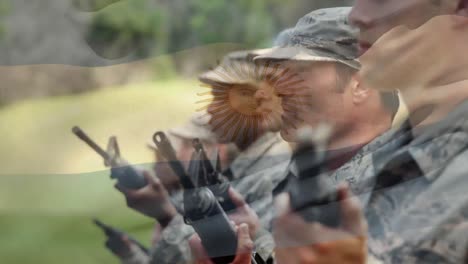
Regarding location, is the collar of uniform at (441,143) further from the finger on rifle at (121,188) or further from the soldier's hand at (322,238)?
the finger on rifle at (121,188)

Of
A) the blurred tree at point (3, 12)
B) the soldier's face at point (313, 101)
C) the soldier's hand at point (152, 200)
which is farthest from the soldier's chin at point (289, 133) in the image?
the blurred tree at point (3, 12)

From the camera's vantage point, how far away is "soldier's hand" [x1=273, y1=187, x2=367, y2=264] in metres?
0.51

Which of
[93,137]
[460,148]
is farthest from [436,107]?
[93,137]

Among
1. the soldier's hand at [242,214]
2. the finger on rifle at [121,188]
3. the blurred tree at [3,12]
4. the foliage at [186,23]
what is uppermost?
the blurred tree at [3,12]

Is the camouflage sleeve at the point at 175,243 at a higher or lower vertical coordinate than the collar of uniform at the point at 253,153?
lower

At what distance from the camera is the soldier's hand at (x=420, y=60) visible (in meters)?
0.53

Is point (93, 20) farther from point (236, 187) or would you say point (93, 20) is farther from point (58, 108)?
point (236, 187)

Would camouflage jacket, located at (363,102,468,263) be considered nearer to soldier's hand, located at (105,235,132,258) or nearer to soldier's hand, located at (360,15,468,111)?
soldier's hand, located at (360,15,468,111)

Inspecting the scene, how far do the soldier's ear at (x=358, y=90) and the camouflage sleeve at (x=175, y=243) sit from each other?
0.18m

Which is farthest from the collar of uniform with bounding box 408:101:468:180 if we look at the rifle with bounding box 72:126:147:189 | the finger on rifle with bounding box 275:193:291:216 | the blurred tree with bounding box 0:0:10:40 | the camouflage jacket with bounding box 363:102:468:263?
the blurred tree with bounding box 0:0:10:40

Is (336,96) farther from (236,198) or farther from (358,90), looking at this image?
(236,198)

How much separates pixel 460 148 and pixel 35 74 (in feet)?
1.17

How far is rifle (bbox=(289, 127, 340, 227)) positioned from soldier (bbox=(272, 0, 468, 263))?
0.05 feet

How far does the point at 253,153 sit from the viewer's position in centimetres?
56
